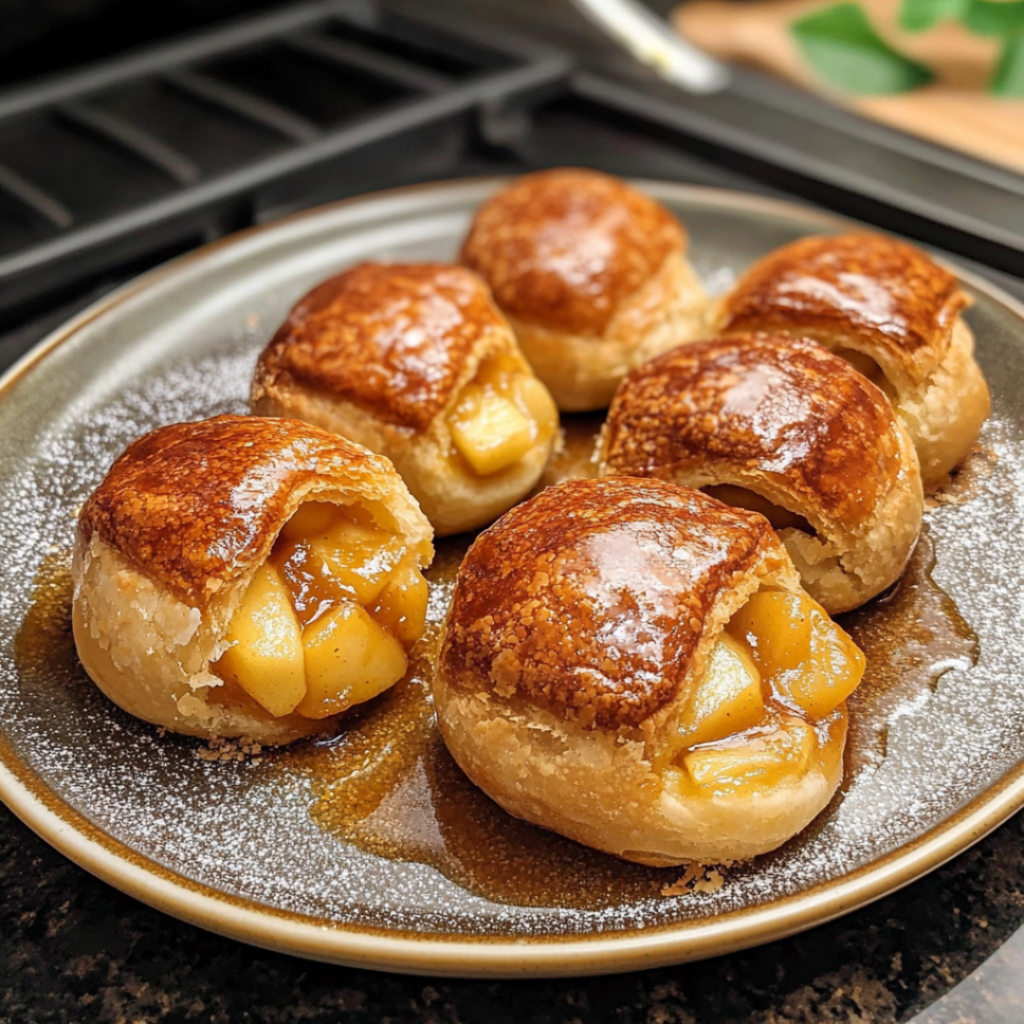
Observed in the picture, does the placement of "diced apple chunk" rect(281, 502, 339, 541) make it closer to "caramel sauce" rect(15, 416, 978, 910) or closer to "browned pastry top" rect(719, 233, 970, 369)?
"caramel sauce" rect(15, 416, 978, 910)

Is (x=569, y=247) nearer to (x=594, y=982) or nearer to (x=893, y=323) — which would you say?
(x=893, y=323)

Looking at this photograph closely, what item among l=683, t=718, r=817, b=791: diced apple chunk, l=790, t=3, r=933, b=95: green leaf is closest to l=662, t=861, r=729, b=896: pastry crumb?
l=683, t=718, r=817, b=791: diced apple chunk

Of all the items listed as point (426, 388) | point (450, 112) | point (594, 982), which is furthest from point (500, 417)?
point (450, 112)

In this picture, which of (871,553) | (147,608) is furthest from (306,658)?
(871,553)

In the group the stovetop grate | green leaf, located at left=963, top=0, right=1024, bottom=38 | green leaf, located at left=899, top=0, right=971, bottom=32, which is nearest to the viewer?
the stovetop grate

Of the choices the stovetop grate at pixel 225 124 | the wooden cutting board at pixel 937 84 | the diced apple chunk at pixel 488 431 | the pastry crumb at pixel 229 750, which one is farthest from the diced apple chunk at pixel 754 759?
the wooden cutting board at pixel 937 84
